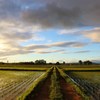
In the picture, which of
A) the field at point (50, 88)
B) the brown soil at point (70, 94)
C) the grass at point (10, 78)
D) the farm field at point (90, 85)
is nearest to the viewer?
the brown soil at point (70, 94)

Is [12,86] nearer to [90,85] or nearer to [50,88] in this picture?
[50,88]

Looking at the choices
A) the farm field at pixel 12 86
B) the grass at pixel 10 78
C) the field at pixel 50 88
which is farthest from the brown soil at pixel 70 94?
the grass at pixel 10 78

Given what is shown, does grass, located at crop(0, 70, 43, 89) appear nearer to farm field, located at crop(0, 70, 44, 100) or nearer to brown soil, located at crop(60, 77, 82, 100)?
farm field, located at crop(0, 70, 44, 100)

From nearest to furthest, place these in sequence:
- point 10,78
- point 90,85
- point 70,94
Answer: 1. point 70,94
2. point 90,85
3. point 10,78

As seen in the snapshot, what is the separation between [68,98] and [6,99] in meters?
3.78

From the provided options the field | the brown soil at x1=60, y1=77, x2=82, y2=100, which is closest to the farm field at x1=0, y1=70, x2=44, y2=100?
the field

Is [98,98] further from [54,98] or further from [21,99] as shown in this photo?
[21,99]

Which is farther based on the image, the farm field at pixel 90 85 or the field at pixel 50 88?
A: the farm field at pixel 90 85

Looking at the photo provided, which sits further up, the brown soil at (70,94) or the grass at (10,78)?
the grass at (10,78)

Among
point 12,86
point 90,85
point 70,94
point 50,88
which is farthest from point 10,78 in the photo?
point 70,94

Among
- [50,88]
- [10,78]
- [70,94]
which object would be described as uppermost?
[10,78]

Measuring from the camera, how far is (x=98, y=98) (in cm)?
1429

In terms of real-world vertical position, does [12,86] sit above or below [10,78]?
below

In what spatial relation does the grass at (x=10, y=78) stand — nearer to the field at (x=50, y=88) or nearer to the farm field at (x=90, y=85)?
the field at (x=50, y=88)
